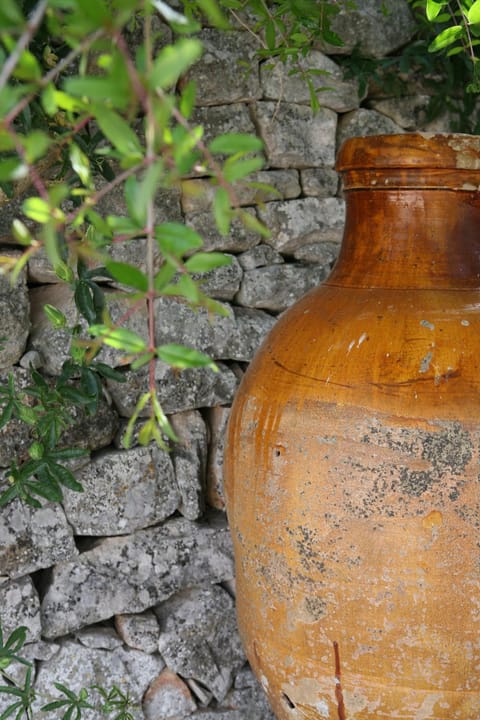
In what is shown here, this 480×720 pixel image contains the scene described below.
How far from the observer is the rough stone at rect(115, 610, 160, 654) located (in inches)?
67.6

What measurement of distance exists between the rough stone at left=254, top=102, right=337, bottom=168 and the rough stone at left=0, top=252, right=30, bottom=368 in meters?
0.57

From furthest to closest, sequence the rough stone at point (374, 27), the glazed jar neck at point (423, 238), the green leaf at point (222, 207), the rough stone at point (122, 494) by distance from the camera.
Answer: the rough stone at point (374, 27) → the rough stone at point (122, 494) → the glazed jar neck at point (423, 238) → the green leaf at point (222, 207)

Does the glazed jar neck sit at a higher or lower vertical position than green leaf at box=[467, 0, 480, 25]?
lower

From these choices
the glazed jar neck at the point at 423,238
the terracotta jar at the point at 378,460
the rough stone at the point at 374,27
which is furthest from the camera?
the rough stone at the point at 374,27

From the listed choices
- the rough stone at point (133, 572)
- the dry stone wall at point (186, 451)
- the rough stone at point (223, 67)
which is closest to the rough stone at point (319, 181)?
the dry stone wall at point (186, 451)

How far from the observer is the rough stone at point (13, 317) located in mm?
1545

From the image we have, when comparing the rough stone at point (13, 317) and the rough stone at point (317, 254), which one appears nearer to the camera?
the rough stone at point (13, 317)

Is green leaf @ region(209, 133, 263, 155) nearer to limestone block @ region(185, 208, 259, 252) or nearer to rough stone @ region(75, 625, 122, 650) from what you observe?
limestone block @ region(185, 208, 259, 252)

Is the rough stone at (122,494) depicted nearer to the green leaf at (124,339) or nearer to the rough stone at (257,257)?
→ the rough stone at (257,257)

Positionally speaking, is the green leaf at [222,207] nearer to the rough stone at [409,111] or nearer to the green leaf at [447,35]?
the green leaf at [447,35]

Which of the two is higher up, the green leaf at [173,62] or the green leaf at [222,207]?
the green leaf at [173,62]

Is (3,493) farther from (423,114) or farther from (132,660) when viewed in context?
(423,114)

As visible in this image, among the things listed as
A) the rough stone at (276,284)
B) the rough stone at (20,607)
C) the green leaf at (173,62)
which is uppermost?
the green leaf at (173,62)

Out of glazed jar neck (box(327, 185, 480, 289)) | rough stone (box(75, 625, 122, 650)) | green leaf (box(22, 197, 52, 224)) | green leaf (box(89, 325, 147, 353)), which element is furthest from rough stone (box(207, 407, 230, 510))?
green leaf (box(22, 197, 52, 224))
